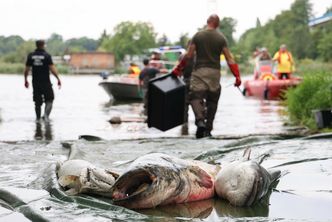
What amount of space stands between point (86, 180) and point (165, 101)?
4.87m

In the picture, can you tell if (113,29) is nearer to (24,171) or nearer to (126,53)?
(126,53)

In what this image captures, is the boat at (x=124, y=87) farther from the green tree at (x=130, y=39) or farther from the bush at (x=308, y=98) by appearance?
the green tree at (x=130, y=39)

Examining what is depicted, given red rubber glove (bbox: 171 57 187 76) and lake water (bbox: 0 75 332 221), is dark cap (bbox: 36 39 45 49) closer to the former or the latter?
lake water (bbox: 0 75 332 221)

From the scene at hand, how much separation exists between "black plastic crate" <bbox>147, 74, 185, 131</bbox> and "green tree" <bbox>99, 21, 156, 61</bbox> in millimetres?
128843

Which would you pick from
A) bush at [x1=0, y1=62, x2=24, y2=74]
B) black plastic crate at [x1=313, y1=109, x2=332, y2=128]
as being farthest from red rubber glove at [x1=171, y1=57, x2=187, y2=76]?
bush at [x1=0, y1=62, x2=24, y2=74]

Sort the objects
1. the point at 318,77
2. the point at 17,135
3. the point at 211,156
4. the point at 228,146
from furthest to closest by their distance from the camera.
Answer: the point at 318,77 < the point at 17,135 < the point at 228,146 < the point at 211,156

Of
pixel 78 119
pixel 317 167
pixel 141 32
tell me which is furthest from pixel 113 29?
pixel 317 167

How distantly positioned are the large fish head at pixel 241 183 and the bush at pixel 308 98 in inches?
271

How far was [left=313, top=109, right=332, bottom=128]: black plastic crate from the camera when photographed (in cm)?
1113

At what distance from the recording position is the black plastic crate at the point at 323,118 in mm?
11133

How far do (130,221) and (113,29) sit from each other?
144934 millimetres

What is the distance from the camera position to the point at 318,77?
13.1 metres

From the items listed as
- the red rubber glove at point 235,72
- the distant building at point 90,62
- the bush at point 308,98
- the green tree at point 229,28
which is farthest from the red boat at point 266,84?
the green tree at point 229,28

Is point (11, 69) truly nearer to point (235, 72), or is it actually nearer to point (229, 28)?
point (229, 28)
